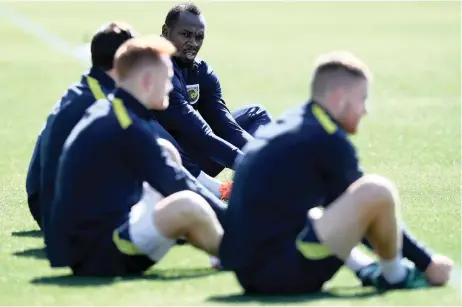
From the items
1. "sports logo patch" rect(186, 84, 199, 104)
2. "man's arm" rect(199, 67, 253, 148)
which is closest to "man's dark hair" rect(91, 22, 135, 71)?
"sports logo patch" rect(186, 84, 199, 104)

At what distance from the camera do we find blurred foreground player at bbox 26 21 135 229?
26.5ft

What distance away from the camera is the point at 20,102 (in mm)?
17156

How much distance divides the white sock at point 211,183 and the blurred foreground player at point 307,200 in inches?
107

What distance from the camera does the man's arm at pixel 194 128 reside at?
9.65 meters

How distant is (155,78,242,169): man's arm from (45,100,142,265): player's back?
225 cm

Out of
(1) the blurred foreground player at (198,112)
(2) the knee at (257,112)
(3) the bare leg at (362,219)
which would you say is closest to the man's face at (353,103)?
(3) the bare leg at (362,219)

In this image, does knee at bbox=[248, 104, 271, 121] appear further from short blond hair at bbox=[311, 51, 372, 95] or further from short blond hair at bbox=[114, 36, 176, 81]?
short blond hair at bbox=[311, 51, 372, 95]

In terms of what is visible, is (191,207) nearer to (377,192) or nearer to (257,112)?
(377,192)

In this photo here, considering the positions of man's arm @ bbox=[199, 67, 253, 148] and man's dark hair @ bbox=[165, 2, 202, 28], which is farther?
man's arm @ bbox=[199, 67, 253, 148]

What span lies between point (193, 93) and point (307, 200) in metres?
3.55

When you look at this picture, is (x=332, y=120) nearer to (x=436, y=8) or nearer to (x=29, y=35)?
(x=29, y=35)

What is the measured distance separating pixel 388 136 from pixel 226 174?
279cm

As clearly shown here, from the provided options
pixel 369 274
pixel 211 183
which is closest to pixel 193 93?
pixel 211 183

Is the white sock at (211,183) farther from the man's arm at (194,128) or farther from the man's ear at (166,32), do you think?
the man's ear at (166,32)
